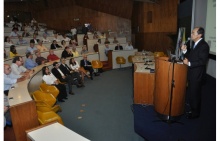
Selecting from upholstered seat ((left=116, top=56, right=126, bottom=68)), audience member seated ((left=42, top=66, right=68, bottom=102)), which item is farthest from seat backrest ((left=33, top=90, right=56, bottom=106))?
upholstered seat ((left=116, top=56, right=126, bottom=68))

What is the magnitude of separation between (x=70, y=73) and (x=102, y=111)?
A: 2357mm

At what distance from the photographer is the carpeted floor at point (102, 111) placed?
3579 mm

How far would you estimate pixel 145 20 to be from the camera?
11.0 meters

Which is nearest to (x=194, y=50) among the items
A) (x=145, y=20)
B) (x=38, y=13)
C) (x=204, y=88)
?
(x=204, y=88)

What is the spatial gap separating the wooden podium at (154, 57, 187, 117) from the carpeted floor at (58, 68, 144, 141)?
2.54 feet

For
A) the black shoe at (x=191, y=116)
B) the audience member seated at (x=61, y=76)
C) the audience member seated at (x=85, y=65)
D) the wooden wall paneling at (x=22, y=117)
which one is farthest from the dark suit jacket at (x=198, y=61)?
the audience member seated at (x=85, y=65)

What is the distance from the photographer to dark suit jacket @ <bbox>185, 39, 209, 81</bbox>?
3354 millimetres

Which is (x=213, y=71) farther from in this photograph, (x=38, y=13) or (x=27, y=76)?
(x=38, y=13)

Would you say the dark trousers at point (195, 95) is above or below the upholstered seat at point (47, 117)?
above

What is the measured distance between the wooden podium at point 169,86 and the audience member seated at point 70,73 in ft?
11.3

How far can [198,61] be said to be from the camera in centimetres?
334

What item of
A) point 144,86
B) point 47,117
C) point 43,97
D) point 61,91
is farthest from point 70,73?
point 47,117

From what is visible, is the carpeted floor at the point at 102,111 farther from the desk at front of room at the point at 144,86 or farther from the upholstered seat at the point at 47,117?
the upholstered seat at the point at 47,117

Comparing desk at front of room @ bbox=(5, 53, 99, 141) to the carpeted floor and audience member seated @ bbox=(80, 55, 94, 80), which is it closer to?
the carpeted floor
